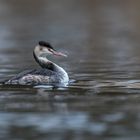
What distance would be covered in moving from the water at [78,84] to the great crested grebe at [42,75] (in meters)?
0.45

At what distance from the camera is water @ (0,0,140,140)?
43.3ft

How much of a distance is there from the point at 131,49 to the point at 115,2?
3221cm

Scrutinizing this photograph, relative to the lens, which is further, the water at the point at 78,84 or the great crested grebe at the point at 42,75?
the great crested grebe at the point at 42,75

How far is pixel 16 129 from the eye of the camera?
1320cm

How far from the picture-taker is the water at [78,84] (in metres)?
13.2

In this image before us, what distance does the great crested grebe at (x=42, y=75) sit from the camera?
1878 centimetres

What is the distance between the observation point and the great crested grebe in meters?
18.8

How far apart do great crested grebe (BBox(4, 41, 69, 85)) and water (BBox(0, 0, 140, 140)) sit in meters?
0.45

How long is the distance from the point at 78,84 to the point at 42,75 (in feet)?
3.23

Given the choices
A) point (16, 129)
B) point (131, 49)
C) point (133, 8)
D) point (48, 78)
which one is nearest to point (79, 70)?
point (48, 78)

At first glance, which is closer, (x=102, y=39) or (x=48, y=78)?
(x=48, y=78)

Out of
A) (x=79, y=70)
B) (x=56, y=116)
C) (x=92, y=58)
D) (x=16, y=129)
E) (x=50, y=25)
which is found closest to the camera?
(x=16, y=129)

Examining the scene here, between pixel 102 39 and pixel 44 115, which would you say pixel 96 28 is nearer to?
pixel 102 39

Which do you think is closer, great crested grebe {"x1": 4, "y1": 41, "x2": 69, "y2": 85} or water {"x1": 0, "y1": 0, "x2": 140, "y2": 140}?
water {"x1": 0, "y1": 0, "x2": 140, "y2": 140}
